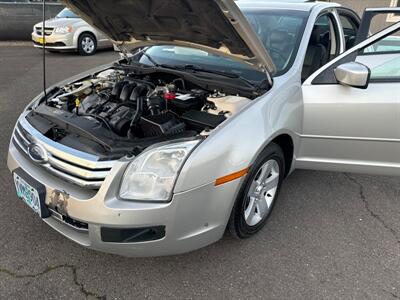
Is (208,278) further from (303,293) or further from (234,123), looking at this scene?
(234,123)

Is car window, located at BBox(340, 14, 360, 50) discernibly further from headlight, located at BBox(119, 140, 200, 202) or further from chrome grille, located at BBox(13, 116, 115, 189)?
chrome grille, located at BBox(13, 116, 115, 189)

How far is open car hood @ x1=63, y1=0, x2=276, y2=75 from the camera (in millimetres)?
1893

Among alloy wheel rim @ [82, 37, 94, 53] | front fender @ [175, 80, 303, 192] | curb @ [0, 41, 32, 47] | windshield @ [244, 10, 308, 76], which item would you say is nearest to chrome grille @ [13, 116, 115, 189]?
front fender @ [175, 80, 303, 192]

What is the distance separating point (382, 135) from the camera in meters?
2.55

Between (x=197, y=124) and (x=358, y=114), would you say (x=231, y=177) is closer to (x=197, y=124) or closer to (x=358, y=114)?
(x=197, y=124)

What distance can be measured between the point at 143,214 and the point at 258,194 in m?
0.95

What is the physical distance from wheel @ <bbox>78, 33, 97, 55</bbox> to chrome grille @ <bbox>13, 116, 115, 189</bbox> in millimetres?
8137

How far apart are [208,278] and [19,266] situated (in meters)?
1.15

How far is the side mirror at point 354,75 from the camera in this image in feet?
7.42

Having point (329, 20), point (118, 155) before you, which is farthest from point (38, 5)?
point (118, 155)

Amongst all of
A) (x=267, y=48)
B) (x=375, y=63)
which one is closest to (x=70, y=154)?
(x=267, y=48)

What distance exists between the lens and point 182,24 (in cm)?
230

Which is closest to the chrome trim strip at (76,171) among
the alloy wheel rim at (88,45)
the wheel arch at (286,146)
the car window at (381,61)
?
the wheel arch at (286,146)

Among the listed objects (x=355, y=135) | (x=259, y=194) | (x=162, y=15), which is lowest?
(x=259, y=194)
